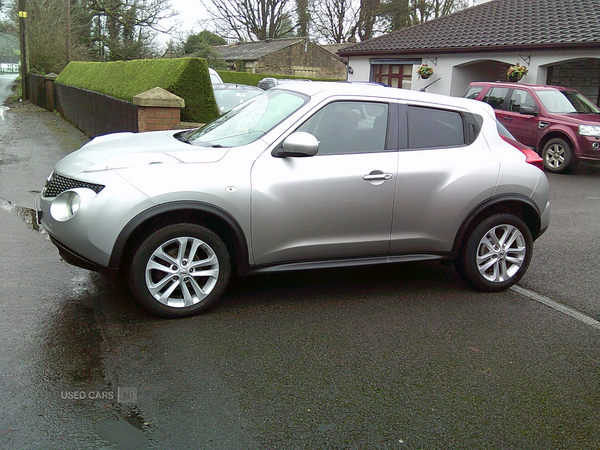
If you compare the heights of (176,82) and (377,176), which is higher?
(176,82)

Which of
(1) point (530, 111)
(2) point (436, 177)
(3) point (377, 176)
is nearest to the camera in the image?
(3) point (377, 176)

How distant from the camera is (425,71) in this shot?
25484 mm

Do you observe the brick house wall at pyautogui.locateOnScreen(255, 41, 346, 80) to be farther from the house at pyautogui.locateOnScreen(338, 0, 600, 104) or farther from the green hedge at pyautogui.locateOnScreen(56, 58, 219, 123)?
the green hedge at pyautogui.locateOnScreen(56, 58, 219, 123)

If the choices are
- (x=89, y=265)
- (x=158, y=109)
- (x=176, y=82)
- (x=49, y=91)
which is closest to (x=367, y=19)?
(x=49, y=91)

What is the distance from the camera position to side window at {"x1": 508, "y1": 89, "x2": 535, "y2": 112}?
1424 cm

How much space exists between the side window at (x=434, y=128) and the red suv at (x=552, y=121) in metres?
8.92

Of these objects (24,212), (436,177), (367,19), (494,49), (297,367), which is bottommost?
(297,367)

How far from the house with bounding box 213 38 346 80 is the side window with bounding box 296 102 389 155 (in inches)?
1802

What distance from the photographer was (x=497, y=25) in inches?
993

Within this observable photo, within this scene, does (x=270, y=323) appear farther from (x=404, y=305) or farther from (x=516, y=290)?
(x=516, y=290)

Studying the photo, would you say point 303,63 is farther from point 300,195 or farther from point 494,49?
point 300,195

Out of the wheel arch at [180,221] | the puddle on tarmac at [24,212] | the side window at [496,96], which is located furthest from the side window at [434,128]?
the side window at [496,96]

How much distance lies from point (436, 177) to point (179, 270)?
226 centimetres

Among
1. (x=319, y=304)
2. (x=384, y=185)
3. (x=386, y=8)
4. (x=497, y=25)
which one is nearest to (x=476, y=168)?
(x=384, y=185)
